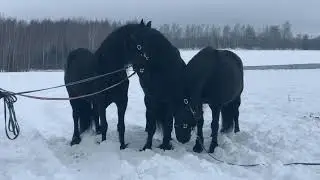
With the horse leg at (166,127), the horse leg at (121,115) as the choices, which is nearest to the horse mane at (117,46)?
the horse leg at (121,115)

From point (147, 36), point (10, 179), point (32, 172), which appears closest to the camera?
point (10, 179)

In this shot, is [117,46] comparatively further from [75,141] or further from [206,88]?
[75,141]

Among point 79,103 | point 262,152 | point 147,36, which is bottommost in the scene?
point 262,152

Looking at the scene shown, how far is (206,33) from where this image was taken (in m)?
130

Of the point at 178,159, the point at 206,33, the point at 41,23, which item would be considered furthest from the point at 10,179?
the point at 206,33

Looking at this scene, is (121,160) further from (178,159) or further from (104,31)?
(104,31)

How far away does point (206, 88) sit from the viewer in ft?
23.3

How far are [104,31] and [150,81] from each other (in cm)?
8123

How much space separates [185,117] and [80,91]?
1.89 m

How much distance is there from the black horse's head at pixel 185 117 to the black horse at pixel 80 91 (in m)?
1.59

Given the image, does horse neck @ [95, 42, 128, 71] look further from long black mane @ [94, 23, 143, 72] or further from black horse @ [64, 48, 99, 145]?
black horse @ [64, 48, 99, 145]

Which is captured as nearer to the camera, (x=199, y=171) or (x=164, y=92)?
(x=199, y=171)

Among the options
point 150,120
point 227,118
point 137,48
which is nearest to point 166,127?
point 150,120

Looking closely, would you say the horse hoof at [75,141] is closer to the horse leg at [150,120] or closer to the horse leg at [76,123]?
the horse leg at [76,123]
